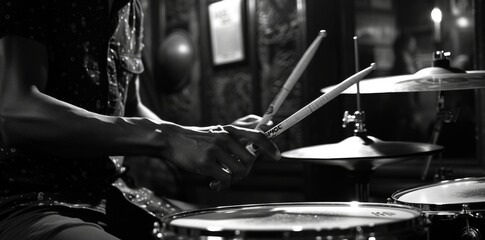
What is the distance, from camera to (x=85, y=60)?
1.85 m

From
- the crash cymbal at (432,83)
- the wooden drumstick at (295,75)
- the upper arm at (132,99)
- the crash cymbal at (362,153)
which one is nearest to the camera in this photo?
the wooden drumstick at (295,75)

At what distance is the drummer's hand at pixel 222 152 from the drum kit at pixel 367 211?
0.35ft

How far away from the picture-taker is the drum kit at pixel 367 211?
3.99ft

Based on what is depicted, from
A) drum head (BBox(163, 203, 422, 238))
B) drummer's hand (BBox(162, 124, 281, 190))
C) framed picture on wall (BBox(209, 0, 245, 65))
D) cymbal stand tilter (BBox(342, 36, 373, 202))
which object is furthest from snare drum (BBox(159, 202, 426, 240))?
framed picture on wall (BBox(209, 0, 245, 65))

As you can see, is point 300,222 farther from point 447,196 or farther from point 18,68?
point 18,68

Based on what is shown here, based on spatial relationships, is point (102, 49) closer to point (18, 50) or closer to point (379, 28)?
point (18, 50)

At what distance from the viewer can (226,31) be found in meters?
4.49

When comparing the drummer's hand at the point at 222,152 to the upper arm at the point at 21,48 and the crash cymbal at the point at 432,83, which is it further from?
the crash cymbal at the point at 432,83

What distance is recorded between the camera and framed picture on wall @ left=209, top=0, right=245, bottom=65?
173 inches

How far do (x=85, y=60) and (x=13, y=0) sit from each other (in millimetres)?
265

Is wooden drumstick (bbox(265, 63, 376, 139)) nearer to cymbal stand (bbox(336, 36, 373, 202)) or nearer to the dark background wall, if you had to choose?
cymbal stand (bbox(336, 36, 373, 202))

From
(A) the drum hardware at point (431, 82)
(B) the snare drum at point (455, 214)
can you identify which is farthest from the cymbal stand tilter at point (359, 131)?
(B) the snare drum at point (455, 214)

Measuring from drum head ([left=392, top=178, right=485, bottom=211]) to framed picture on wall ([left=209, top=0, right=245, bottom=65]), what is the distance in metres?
2.57

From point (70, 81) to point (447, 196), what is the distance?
1.13 metres
